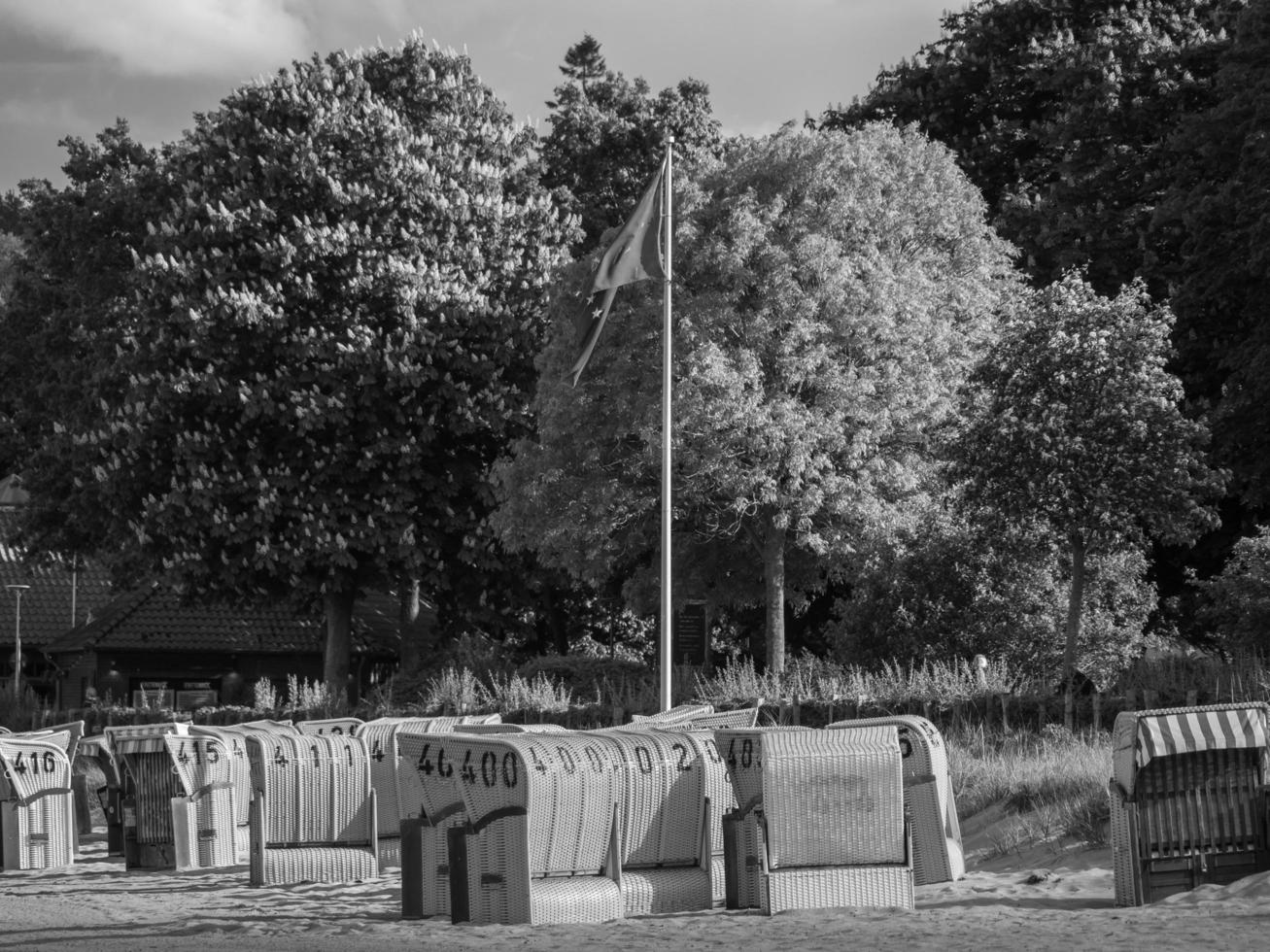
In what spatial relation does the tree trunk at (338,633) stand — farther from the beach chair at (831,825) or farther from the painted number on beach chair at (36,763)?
the beach chair at (831,825)

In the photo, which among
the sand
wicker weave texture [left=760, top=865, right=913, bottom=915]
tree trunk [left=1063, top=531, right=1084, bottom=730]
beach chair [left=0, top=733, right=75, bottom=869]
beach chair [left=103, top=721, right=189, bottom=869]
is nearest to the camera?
the sand

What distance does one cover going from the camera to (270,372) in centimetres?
3794

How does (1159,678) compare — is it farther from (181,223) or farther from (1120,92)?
(181,223)

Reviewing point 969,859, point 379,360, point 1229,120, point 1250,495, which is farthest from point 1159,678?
point 379,360

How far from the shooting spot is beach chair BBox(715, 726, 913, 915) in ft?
40.1

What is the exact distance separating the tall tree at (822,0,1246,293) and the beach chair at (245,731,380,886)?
24.8 m

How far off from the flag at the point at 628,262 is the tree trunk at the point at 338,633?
16989mm

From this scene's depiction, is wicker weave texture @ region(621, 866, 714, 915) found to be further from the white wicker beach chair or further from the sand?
the white wicker beach chair

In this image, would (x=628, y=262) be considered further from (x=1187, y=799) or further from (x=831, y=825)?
(x=1187, y=799)

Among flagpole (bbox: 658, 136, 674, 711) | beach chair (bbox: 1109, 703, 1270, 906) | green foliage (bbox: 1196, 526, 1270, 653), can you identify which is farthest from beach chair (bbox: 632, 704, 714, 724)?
green foliage (bbox: 1196, 526, 1270, 653)

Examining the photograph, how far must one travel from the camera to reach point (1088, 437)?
2783 centimetres

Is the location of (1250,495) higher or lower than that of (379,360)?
lower

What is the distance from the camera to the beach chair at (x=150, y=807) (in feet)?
55.6

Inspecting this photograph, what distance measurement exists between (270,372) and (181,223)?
3.84m
